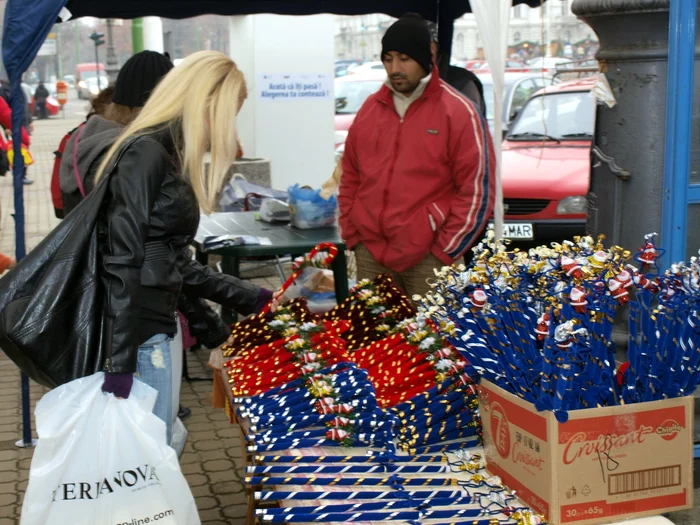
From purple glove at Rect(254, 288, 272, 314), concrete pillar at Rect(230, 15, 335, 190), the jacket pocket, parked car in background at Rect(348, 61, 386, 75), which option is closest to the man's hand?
purple glove at Rect(254, 288, 272, 314)

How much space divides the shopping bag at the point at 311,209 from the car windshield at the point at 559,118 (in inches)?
123

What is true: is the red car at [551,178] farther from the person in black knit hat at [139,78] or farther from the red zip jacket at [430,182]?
the person in black knit hat at [139,78]

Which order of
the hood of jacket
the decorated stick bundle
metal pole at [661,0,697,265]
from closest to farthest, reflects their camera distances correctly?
1. the decorated stick bundle
2. metal pole at [661,0,697,265]
3. the hood of jacket

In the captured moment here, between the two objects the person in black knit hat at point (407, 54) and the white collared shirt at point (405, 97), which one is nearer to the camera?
the person in black knit hat at point (407, 54)

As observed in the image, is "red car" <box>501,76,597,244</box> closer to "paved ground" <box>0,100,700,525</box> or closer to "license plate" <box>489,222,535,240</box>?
"license plate" <box>489,222,535,240</box>

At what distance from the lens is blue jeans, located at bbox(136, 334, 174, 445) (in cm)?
295

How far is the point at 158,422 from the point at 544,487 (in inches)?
44.3

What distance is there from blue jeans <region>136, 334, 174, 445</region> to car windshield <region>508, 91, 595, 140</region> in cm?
591

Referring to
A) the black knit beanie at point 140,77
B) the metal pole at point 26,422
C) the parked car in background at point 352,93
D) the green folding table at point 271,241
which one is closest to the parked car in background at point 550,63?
the green folding table at point 271,241

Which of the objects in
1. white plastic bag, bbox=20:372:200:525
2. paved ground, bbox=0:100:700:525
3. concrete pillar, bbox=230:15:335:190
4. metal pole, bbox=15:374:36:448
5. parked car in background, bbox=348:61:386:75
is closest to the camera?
white plastic bag, bbox=20:372:200:525

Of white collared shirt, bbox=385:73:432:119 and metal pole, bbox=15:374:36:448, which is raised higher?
white collared shirt, bbox=385:73:432:119

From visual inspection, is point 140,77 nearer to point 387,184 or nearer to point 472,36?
point 387,184

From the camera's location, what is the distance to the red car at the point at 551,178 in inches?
295

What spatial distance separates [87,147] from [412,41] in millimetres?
1501
